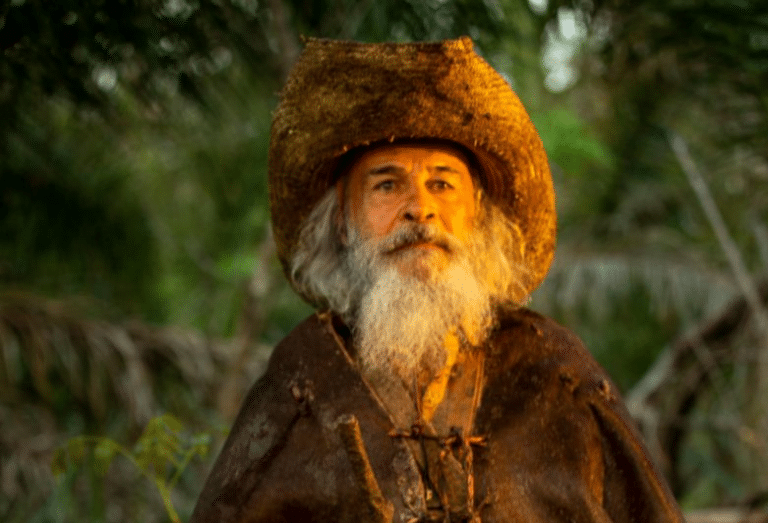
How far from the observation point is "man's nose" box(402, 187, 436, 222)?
2520 millimetres

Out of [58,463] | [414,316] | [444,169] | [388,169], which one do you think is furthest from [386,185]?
[58,463]

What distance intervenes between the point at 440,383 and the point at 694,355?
11.5 feet

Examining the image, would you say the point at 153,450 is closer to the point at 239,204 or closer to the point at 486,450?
the point at 486,450

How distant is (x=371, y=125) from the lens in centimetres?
253

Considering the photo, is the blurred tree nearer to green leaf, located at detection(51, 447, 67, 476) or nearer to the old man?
the old man

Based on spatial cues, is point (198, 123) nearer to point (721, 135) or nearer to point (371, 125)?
point (721, 135)

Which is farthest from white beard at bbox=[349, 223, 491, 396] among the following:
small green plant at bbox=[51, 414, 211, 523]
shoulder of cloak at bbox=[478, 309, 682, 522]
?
small green plant at bbox=[51, 414, 211, 523]

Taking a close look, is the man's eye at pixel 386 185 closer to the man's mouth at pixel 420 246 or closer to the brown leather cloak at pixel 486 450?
the man's mouth at pixel 420 246

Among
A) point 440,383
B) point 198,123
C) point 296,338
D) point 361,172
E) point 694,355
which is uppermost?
point 198,123

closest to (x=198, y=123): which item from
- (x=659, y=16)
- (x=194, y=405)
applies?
(x=194, y=405)

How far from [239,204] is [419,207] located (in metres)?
3.64

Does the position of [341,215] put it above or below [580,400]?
above

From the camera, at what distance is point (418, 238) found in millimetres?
2512

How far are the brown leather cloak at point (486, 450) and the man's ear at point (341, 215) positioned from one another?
309 millimetres
